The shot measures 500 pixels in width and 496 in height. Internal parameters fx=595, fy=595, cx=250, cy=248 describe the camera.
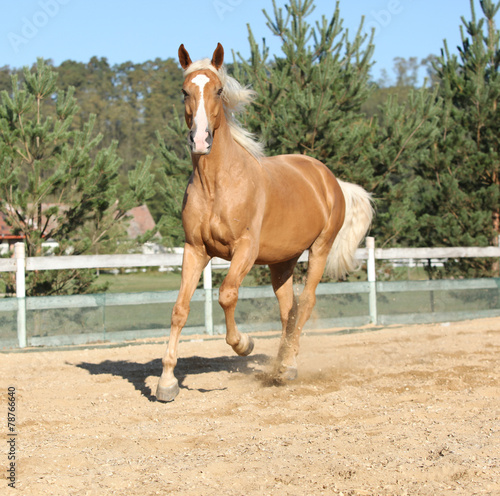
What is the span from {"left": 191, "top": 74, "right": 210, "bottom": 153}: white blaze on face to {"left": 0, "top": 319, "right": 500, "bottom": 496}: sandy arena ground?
1.83 m

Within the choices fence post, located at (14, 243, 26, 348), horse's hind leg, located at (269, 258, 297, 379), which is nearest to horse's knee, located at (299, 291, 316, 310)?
horse's hind leg, located at (269, 258, 297, 379)

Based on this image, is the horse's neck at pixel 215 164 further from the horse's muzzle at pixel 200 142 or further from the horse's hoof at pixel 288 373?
the horse's hoof at pixel 288 373

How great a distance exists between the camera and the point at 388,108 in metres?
11.4

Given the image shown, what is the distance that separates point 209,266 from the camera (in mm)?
8828

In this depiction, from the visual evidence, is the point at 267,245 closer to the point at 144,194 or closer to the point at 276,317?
the point at 276,317

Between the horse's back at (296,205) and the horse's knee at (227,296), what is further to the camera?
the horse's back at (296,205)

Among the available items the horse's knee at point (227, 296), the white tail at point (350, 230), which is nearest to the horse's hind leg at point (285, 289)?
the white tail at point (350, 230)

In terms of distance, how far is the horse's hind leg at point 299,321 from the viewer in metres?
5.40

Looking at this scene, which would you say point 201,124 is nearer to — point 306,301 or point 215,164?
point 215,164

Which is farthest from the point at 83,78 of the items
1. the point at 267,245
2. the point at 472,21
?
the point at 267,245

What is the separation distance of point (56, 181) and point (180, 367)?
4.14 metres

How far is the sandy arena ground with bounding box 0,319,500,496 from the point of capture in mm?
2697

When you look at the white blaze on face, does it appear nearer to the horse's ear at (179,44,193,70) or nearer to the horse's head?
the horse's head

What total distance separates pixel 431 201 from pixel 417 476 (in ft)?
34.8
